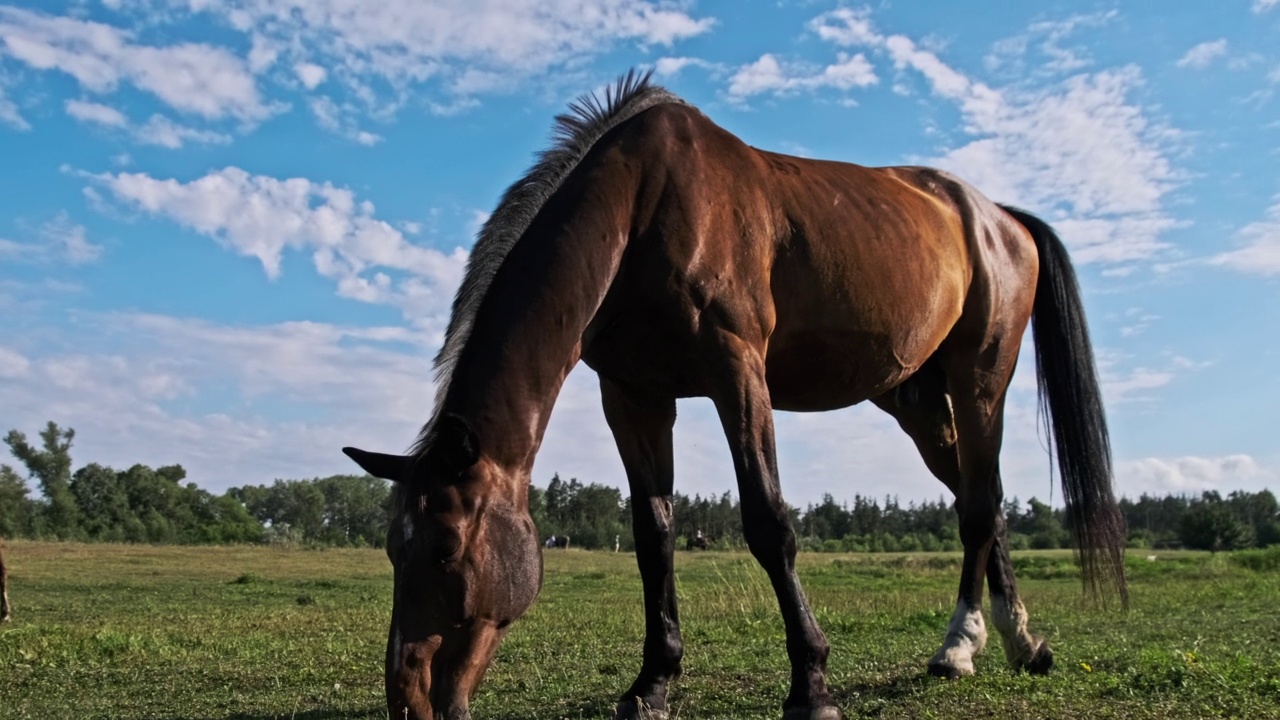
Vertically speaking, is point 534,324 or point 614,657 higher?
point 534,324

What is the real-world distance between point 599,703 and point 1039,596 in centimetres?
1262

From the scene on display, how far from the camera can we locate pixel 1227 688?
418 cm

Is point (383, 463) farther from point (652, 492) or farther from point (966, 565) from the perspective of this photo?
point (966, 565)

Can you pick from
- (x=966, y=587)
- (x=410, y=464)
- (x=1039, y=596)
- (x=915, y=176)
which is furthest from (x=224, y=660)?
(x=1039, y=596)

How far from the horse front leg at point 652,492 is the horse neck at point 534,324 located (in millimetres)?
852

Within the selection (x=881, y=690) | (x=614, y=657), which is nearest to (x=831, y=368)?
(x=881, y=690)

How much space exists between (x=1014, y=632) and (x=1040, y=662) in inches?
7.9

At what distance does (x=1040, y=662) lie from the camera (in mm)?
5258

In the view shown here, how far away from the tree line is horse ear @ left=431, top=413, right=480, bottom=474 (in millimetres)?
33437

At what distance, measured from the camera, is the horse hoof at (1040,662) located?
525cm

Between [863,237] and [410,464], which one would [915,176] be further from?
[410,464]

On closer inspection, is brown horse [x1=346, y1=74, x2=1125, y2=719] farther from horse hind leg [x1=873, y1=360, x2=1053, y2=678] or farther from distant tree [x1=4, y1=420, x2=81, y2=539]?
distant tree [x1=4, y1=420, x2=81, y2=539]

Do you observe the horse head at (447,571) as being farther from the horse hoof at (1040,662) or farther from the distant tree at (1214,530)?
the distant tree at (1214,530)

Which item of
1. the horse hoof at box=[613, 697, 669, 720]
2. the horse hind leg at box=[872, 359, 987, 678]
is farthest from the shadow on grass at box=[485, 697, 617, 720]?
the horse hind leg at box=[872, 359, 987, 678]
